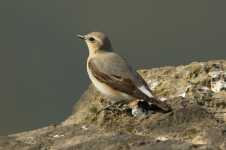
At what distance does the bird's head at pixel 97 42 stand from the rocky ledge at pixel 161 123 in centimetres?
148

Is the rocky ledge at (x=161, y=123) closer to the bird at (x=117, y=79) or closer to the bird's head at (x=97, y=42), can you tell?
the bird at (x=117, y=79)

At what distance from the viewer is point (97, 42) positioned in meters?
11.4

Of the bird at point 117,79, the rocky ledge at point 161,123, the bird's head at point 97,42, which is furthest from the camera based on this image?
the bird's head at point 97,42

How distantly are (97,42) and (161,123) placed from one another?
11.5ft

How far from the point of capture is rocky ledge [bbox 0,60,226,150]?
7.41 m

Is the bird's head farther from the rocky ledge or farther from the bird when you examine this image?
the rocky ledge

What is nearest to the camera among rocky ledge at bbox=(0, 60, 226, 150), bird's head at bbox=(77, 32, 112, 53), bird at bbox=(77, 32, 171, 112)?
rocky ledge at bbox=(0, 60, 226, 150)

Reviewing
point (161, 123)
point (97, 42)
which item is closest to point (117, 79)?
point (97, 42)

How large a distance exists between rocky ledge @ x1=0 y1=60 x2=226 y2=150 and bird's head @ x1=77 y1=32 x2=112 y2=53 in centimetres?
148

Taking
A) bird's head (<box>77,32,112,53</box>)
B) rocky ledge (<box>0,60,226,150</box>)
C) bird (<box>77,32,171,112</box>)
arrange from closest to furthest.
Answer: rocky ledge (<box>0,60,226,150</box>) → bird (<box>77,32,171,112</box>) → bird's head (<box>77,32,112,53</box>)

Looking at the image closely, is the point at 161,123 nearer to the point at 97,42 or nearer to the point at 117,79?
the point at 117,79

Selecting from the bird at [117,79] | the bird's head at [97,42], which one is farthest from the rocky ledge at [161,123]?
the bird's head at [97,42]

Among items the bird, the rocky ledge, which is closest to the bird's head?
the bird

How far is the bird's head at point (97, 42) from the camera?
11273 millimetres
